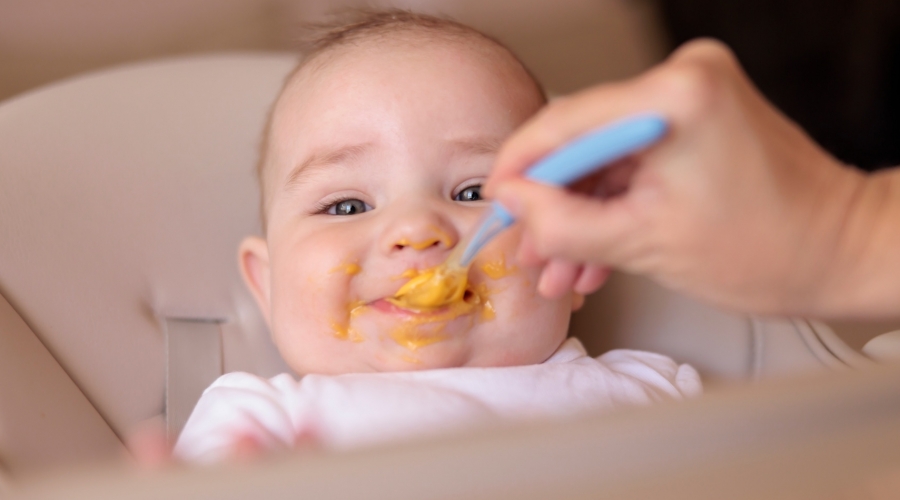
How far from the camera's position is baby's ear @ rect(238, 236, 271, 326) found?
0.92 metres

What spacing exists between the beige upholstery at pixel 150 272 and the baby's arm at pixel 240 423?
0.39 ft

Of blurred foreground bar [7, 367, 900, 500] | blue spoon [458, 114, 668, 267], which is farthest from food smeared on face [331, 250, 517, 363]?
blurred foreground bar [7, 367, 900, 500]

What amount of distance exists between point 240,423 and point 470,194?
0.95ft

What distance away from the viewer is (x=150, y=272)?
0.92 meters

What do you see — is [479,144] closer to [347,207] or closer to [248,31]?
[347,207]

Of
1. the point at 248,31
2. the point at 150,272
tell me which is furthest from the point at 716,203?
the point at 248,31

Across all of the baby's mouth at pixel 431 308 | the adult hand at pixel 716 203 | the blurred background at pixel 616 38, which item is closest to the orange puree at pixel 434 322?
the baby's mouth at pixel 431 308

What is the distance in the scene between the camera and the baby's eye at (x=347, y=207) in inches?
31.9

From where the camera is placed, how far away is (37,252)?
0.85 metres

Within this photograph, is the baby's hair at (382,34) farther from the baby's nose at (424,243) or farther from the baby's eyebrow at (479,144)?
the baby's nose at (424,243)

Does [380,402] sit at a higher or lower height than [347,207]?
lower

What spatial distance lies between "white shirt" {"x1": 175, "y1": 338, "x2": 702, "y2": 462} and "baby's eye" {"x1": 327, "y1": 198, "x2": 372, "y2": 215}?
0.53 ft

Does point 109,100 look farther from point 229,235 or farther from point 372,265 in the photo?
point 372,265

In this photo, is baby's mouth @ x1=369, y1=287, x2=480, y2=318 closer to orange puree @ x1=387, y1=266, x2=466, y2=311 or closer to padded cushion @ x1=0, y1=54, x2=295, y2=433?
orange puree @ x1=387, y1=266, x2=466, y2=311
